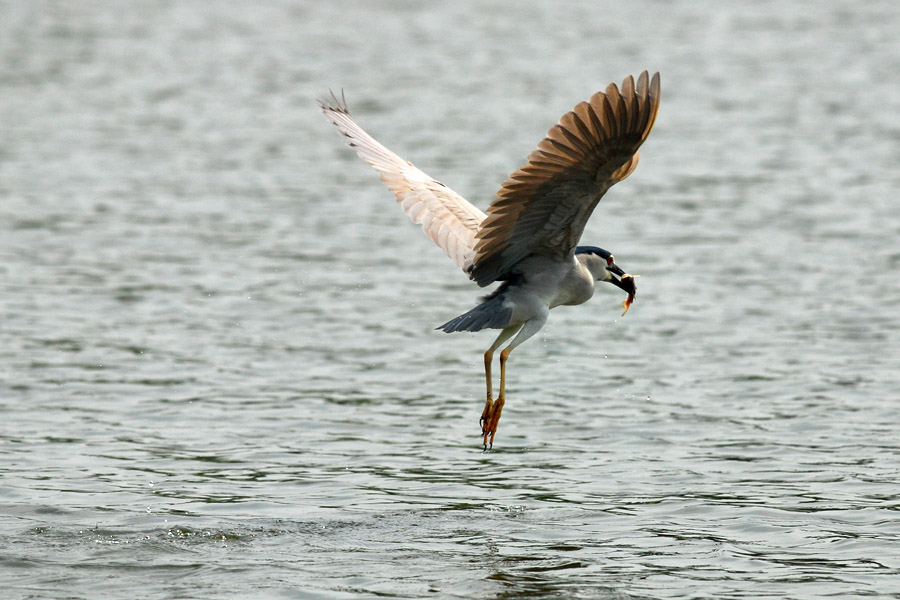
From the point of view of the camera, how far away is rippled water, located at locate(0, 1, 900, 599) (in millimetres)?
7762

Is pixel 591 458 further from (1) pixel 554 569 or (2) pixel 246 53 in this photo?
(2) pixel 246 53

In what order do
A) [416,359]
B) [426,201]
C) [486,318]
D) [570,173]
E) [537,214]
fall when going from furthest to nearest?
[416,359] → [426,201] → [486,318] → [537,214] → [570,173]

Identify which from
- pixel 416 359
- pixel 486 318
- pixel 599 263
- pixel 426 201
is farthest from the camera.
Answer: pixel 416 359

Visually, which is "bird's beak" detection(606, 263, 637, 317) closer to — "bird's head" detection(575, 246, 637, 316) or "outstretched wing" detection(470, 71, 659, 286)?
"bird's head" detection(575, 246, 637, 316)

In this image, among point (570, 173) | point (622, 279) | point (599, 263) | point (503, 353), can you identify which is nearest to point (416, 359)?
point (622, 279)

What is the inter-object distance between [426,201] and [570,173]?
212 centimetres

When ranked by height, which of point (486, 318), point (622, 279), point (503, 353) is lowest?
point (503, 353)

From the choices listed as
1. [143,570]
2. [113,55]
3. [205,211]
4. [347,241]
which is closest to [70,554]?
[143,570]

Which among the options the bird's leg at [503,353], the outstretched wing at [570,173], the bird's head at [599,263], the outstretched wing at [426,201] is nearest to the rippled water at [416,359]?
the bird's leg at [503,353]

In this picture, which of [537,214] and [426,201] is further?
[426,201]

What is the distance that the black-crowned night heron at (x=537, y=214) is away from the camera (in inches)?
285

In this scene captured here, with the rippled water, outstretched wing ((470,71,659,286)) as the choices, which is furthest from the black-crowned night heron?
the rippled water

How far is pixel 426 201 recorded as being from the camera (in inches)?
372

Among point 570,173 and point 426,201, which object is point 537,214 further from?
point 426,201
